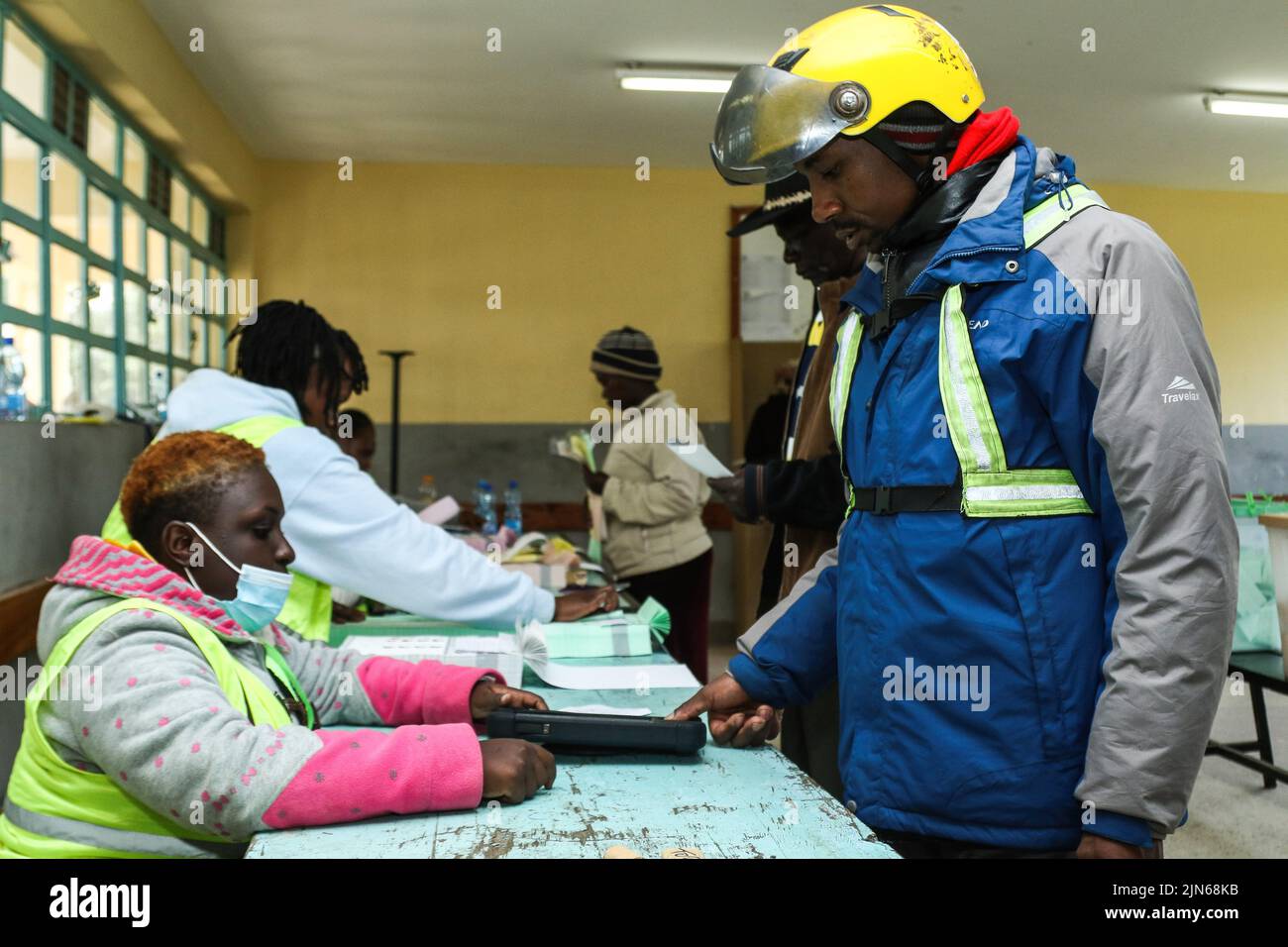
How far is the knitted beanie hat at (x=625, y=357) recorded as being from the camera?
4.15m

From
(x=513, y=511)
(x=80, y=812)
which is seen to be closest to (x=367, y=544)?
(x=80, y=812)

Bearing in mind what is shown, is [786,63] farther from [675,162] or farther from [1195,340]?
[675,162]

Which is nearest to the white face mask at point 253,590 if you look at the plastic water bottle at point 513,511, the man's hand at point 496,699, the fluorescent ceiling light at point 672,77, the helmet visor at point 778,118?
the man's hand at point 496,699

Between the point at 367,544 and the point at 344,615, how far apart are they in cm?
68

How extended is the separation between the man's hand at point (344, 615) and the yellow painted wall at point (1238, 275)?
6.89 meters

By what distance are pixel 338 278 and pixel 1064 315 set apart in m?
6.60

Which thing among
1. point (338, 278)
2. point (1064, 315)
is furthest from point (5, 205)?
point (338, 278)

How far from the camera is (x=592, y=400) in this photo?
736 centimetres

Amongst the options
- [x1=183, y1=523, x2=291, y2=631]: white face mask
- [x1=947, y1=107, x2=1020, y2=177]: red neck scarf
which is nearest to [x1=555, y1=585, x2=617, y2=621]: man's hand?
[x1=183, y1=523, x2=291, y2=631]: white face mask

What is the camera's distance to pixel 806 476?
2080mm

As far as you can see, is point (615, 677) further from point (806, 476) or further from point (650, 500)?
point (650, 500)

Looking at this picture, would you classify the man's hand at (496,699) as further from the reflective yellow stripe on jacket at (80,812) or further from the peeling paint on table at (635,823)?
the reflective yellow stripe on jacket at (80,812)

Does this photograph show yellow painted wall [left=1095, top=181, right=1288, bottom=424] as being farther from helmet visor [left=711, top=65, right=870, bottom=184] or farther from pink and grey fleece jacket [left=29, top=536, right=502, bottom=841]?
pink and grey fleece jacket [left=29, top=536, right=502, bottom=841]

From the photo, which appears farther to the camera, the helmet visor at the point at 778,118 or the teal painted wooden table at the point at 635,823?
the helmet visor at the point at 778,118
